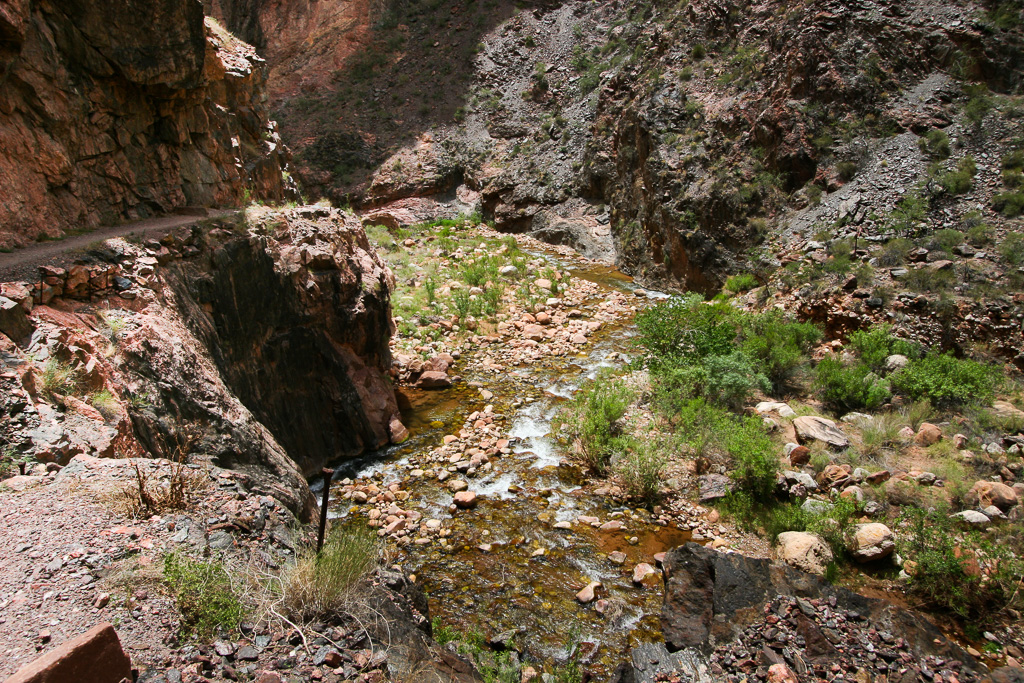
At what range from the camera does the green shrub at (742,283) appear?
1175 cm

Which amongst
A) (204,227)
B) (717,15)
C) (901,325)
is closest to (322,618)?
(204,227)

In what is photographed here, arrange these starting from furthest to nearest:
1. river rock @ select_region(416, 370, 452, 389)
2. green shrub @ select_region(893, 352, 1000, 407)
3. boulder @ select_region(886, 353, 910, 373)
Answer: river rock @ select_region(416, 370, 452, 389) → boulder @ select_region(886, 353, 910, 373) → green shrub @ select_region(893, 352, 1000, 407)

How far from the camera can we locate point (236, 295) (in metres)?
6.57

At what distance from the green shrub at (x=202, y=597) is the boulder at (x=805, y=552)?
4939 millimetres

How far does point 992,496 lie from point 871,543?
1.47 m

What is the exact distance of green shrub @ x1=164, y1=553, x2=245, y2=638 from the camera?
2.77 metres

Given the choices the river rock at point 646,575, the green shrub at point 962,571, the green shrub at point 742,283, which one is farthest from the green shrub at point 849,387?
the river rock at point 646,575

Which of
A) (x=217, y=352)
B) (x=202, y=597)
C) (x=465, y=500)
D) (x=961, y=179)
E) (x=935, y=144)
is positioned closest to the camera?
(x=202, y=597)

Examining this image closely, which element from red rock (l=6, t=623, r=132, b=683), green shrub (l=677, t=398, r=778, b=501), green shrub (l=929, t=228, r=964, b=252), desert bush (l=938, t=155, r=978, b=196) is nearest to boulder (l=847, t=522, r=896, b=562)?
green shrub (l=677, t=398, r=778, b=501)

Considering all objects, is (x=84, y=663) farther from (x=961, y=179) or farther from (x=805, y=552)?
(x=961, y=179)

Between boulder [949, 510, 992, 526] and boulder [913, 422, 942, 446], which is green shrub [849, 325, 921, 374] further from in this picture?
boulder [949, 510, 992, 526]

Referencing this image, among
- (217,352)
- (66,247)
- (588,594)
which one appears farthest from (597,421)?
(66,247)

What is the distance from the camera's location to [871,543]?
17.6ft

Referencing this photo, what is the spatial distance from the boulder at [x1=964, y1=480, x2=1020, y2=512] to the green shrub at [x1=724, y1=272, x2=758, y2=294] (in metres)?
6.41
